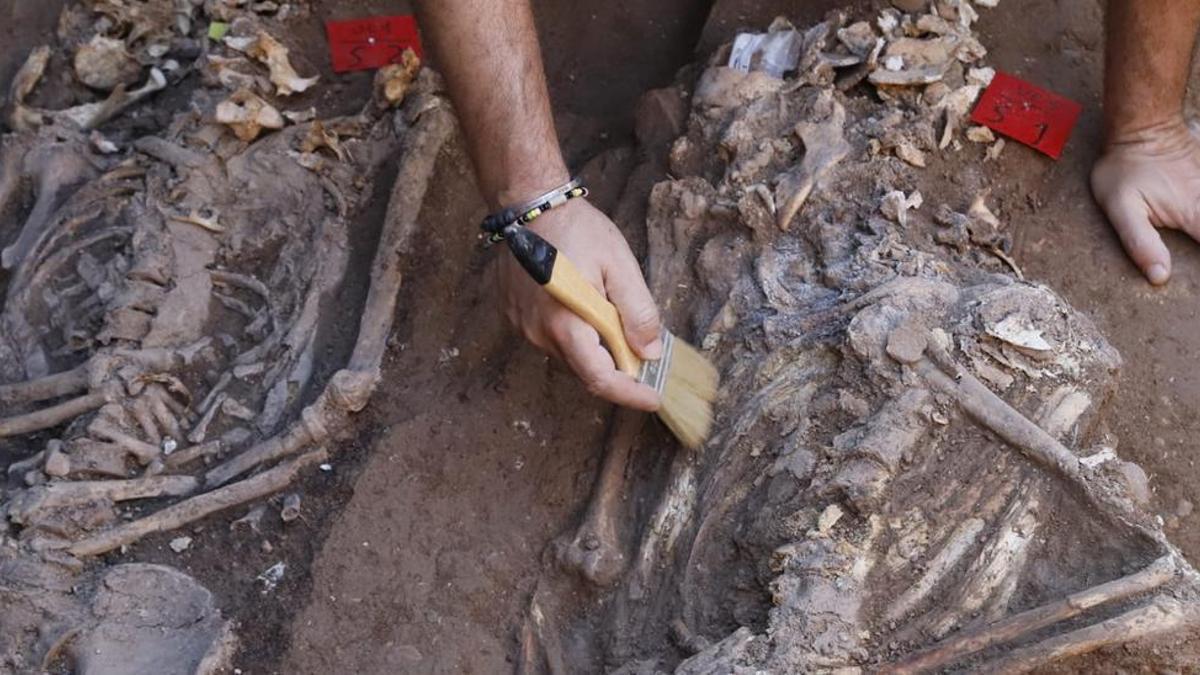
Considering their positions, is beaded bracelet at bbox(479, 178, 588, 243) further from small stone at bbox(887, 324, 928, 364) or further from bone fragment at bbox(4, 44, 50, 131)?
bone fragment at bbox(4, 44, 50, 131)

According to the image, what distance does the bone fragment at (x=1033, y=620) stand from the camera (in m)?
2.25

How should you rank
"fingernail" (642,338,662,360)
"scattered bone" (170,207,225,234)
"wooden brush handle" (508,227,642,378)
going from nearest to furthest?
1. "wooden brush handle" (508,227,642,378)
2. "fingernail" (642,338,662,360)
3. "scattered bone" (170,207,225,234)

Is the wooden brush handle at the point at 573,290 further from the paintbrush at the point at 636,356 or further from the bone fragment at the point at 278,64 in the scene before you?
the bone fragment at the point at 278,64

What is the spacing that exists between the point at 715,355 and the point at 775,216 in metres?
0.37

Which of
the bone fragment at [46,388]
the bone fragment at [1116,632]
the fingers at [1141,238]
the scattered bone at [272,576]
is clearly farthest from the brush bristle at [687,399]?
the bone fragment at [46,388]

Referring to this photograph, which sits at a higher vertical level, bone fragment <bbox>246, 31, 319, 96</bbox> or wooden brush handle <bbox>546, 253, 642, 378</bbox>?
wooden brush handle <bbox>546, 253, 642, 378</bbox>

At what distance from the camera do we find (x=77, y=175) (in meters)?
3.88

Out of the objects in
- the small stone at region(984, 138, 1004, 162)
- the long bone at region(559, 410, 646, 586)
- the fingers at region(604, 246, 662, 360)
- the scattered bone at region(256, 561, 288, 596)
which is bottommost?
the scattered bone at region(256, 561, 288, 596)

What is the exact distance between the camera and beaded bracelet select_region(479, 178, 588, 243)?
2648 mm

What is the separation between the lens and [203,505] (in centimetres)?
294

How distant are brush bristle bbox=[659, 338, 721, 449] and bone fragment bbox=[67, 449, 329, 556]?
844 millimetres

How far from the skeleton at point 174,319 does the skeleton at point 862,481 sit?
0.79 m

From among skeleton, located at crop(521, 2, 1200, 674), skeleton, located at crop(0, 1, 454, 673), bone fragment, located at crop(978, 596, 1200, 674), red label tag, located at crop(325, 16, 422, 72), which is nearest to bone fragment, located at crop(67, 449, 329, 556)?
skeleton, located at crop(0, 1, 454, 673)

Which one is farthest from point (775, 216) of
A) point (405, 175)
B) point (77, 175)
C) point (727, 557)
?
point (77, 175)
